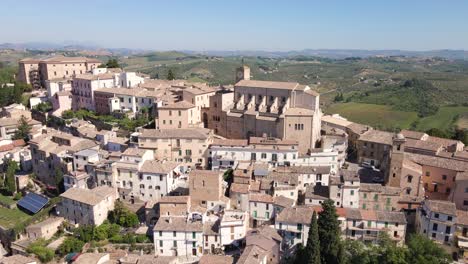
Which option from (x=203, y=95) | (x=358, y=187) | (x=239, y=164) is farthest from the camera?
(x=203, y=95)

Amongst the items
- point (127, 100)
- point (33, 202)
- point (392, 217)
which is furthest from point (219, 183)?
point (127, 100)

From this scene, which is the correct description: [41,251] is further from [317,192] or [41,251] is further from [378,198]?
[378,198]

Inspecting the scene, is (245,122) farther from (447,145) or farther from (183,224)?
(447,145)

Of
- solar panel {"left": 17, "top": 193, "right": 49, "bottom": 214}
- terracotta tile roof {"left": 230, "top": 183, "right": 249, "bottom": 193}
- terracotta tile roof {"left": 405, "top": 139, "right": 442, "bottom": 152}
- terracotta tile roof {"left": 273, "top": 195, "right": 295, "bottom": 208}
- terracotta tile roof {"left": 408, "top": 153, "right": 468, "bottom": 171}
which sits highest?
terracotta tile roof {"left": 405, "top": 139, "right": 442, "bottom": 152}

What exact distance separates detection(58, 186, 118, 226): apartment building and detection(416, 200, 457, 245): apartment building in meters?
30.0

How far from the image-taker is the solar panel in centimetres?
4386

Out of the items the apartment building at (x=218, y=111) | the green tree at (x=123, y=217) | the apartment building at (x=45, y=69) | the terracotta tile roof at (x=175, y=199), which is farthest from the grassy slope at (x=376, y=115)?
the apartment building at (x=45, y=69)

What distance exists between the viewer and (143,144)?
45.0 m

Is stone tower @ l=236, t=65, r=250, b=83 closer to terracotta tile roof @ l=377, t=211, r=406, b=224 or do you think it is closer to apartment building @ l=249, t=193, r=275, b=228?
apartment building @ l=249, t=193, r=275, b=228

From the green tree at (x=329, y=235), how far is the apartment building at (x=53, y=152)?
27.7 meters

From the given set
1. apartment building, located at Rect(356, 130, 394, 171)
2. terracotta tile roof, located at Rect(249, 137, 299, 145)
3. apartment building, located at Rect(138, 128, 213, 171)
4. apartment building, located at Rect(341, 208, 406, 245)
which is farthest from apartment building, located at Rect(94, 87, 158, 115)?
apartment building, located at Rect(341, 208, 406, 245)

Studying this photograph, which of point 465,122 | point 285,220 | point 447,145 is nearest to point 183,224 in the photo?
point 285,220

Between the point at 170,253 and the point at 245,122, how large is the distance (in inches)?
788

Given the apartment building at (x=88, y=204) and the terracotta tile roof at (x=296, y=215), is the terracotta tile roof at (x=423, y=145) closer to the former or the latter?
the terracotta tile roof at (x=296, y=215)
